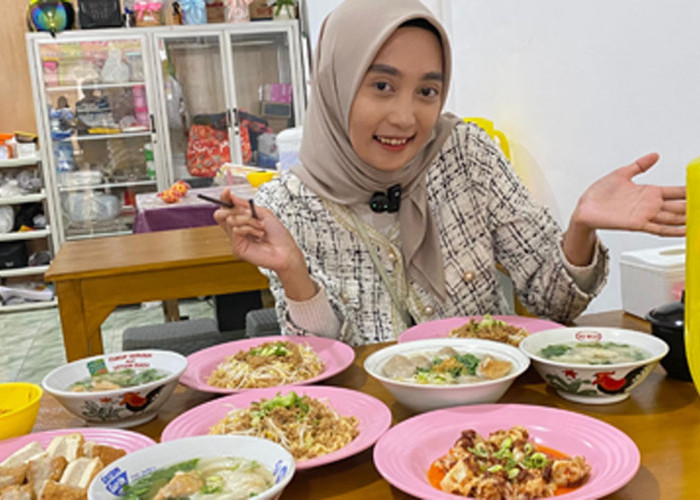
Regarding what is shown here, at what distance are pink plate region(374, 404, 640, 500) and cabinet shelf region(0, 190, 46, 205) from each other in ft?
16.8

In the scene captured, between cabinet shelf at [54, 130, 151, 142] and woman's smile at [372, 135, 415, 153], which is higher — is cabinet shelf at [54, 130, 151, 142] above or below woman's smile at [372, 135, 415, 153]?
above

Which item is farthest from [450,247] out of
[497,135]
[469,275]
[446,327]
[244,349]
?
[497,135]

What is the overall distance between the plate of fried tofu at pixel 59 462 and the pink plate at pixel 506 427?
0.31 metres

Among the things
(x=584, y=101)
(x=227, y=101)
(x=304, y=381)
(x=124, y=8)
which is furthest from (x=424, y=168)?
(x=124, y=8)

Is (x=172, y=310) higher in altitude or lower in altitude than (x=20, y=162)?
lower

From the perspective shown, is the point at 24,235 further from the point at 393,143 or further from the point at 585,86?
the point at 393,143

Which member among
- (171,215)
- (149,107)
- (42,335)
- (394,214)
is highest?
(149,107)

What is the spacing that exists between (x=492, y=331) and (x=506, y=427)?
337 mm

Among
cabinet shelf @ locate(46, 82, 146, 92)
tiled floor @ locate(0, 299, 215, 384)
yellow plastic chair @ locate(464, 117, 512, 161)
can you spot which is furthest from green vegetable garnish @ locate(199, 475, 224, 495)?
cabinet shelf @ locate(46, 82, 146, 92)

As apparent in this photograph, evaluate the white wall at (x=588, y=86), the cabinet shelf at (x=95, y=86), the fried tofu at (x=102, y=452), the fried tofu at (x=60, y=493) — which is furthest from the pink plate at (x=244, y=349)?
the cabinet shelf at (x=95, y=86)

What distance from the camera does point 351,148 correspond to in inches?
61.2

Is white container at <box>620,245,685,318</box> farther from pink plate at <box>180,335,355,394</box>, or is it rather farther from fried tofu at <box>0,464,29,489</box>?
fried tofu at <box>0,464,29,489</box>

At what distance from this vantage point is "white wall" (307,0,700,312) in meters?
1.78

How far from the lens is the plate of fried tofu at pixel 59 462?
753 millimetres
